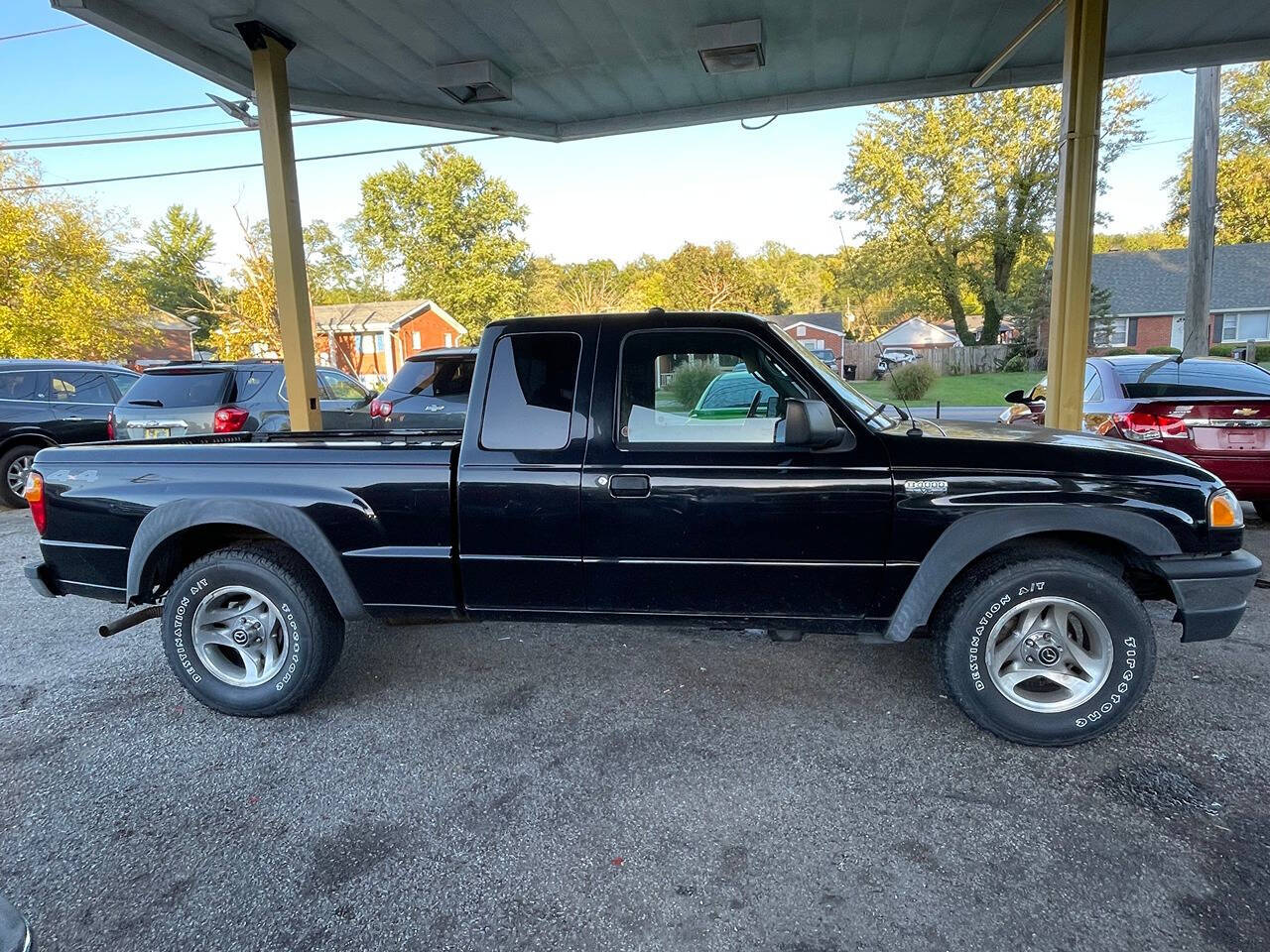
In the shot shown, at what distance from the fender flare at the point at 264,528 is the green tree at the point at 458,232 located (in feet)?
172

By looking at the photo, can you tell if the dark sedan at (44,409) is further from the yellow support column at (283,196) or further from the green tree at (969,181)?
the green tree at (969,181)

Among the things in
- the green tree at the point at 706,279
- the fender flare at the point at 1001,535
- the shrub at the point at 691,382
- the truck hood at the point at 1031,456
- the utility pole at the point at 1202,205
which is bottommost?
the fender flare at the point at 1001,535

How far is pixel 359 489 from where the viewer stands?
326 centimetres

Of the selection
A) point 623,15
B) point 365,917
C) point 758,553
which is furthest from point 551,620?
point 623,15

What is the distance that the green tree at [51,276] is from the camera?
21219 millimetres

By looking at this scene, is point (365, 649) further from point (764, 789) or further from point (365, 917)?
point (764, 789)

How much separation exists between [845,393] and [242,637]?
10.2ft

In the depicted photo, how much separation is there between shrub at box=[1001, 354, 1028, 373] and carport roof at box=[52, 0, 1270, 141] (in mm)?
30970

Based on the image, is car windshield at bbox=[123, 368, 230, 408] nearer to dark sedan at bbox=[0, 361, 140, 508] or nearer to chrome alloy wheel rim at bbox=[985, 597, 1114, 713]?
dark sedan at bbox=[0, 361, 140, 508]

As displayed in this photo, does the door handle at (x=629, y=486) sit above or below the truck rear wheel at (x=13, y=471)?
above

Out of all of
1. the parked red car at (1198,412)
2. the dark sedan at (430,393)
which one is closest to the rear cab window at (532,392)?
the dark sedan at (430,393)

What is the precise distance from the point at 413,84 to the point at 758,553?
633 cm

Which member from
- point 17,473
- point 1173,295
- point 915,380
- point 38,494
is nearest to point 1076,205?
point 38,494

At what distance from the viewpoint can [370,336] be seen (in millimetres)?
40438
